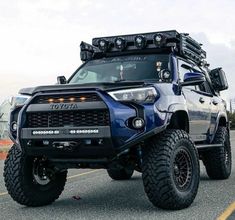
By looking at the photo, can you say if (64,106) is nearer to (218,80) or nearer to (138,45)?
(138,45)

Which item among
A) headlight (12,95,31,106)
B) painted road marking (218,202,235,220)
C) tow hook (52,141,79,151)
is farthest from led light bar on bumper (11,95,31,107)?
painted road marking (218,202,235,220)

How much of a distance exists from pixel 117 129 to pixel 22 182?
1.51m

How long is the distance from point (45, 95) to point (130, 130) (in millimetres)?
1134

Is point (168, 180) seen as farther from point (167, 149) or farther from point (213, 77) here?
point (213, 77)

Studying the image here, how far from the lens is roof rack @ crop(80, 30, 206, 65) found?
7.74 metres

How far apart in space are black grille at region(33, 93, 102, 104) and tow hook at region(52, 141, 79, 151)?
1.58 feet

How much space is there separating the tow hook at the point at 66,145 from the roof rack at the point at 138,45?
230cm

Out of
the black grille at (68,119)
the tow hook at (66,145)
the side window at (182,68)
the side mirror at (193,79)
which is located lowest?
the tow hook at (66,145)

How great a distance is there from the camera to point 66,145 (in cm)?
614

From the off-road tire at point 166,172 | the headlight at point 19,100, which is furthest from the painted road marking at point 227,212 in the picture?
the headlight at point 19,100

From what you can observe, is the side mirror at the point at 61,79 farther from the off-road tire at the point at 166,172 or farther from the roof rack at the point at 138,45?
the off-road tire at the point at 166,172

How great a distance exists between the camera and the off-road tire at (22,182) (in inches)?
258

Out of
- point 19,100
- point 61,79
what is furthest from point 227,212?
point 61,79

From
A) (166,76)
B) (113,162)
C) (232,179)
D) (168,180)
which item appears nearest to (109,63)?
(166,76)
